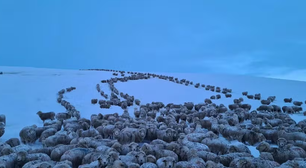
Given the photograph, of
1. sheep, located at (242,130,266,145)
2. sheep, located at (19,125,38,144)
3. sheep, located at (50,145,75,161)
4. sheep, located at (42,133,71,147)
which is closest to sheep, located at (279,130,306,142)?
sheep, located at (242,130,266,145)

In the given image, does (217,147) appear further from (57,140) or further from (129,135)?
(57,140)

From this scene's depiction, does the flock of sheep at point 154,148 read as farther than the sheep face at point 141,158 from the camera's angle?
No

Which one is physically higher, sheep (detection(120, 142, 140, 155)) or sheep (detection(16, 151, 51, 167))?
sheep (detection(120, 142, 140, 155))

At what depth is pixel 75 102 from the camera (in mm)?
19656

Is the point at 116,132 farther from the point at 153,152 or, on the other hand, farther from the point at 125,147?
the point at 153,152

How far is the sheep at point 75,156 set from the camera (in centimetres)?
694

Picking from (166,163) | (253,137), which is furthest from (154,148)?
(253,137)

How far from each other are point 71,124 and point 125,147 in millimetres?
4547

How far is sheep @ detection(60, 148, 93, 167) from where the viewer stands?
6.94 metres

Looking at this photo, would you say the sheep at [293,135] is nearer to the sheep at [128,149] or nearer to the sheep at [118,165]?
the sheep at [128,149]

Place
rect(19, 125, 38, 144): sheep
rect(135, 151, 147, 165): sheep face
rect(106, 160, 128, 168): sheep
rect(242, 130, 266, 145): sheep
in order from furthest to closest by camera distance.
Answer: rect(242, 130, 266, 145): sheep < rect(19, 125, 38, 144): sheep < rect(135, 151, 147, 165): sheep face < rect(106, 160, 128, 168): sheep

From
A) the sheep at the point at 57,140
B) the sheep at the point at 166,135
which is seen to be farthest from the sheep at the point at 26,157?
the sheep at the point at 166,135

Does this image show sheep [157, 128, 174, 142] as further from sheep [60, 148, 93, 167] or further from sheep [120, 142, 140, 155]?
sheep [60, 148, 93, 167]

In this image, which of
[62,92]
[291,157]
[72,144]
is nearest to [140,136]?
[72,144]
